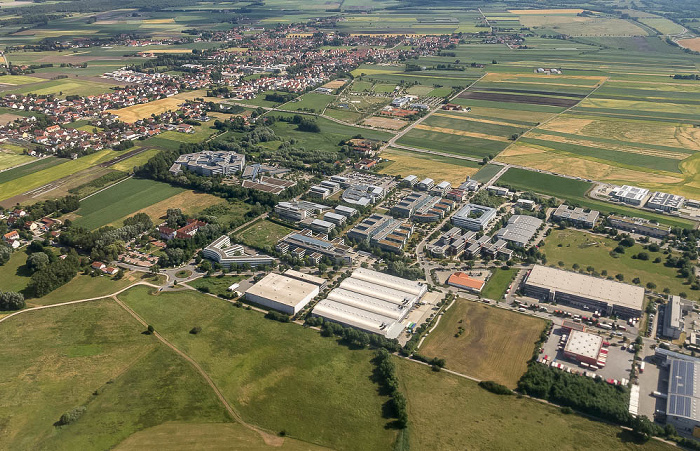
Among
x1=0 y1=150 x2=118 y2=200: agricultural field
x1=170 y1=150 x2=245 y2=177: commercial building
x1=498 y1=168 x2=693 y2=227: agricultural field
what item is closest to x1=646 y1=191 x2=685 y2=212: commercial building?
x1=498 y1=168 x2=693 y2=227: agricultural field

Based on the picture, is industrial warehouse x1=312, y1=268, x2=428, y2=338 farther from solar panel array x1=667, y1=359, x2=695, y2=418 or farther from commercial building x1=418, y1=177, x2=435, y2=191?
commercial building x1=418, y1=177, x2=435, y2=191

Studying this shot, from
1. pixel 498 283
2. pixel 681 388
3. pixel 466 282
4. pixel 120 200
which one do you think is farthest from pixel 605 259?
pixel 120 200

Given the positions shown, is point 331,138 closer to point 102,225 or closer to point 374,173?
point 374,173

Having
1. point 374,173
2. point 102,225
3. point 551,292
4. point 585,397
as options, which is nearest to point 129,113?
point 102,225

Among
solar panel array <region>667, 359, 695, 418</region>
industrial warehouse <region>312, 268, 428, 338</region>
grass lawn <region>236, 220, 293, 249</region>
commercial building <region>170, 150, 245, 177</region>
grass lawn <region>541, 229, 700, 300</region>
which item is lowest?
grass lawn <region>541, 229, 700, 300</region>

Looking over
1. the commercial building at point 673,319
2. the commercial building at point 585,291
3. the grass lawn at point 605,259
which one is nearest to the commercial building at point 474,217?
the grass lawn at point 605,259

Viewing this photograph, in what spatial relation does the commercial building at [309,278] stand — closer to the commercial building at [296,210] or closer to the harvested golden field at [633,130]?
the commercial building at [296,210]
